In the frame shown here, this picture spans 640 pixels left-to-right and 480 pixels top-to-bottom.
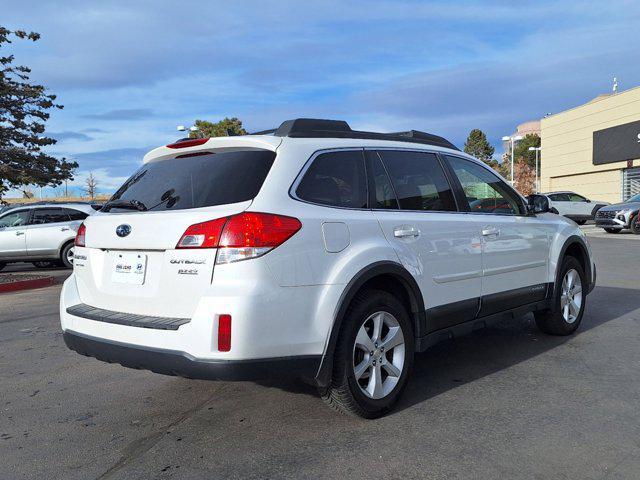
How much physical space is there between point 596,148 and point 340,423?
3988 cm

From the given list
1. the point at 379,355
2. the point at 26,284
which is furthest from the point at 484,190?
the point at 26,284

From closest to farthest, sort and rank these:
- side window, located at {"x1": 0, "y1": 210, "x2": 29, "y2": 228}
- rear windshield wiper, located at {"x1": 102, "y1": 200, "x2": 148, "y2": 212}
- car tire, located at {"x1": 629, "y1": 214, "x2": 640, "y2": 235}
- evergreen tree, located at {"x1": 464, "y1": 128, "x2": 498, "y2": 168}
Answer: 1. rear windshield wiper, located at {"x1": 102, "y1": 200, "x2": 148, "y2": 212}
2. side window, located at {"x1": 0, "y1": 210, "x2": 29, "y2": 228}
3. car tire, located at {"x1": 629, "y1": 214, "x2": 640, "y2": 235}
4. evergreen tree, located at {"x1": 464, "y1": 128, "x2": 498, "y2": 168}

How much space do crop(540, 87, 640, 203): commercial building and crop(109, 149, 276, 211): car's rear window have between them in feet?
119

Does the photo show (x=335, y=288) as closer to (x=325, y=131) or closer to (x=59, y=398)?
(x=325, y=131)

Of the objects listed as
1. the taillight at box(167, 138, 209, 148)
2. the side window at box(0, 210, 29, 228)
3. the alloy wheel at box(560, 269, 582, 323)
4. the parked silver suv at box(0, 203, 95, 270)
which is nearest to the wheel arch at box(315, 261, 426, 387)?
the taillight at box(167, 138, 209, 148)

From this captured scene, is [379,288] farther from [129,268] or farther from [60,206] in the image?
[60,206]

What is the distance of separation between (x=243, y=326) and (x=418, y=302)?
1450 millimetres

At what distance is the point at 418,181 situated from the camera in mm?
4496

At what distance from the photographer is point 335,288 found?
11.5 ft

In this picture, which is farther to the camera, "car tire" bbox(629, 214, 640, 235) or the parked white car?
the parked white car

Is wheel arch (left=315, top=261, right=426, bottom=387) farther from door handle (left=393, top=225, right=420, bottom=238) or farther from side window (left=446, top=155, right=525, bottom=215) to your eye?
side window (left=446, top=155, right=525, bottom=215)

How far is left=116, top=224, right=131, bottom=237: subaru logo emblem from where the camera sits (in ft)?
12.1

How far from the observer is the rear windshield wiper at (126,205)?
388 centimetres

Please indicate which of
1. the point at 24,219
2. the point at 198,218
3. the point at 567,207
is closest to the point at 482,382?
the point at 198,218
